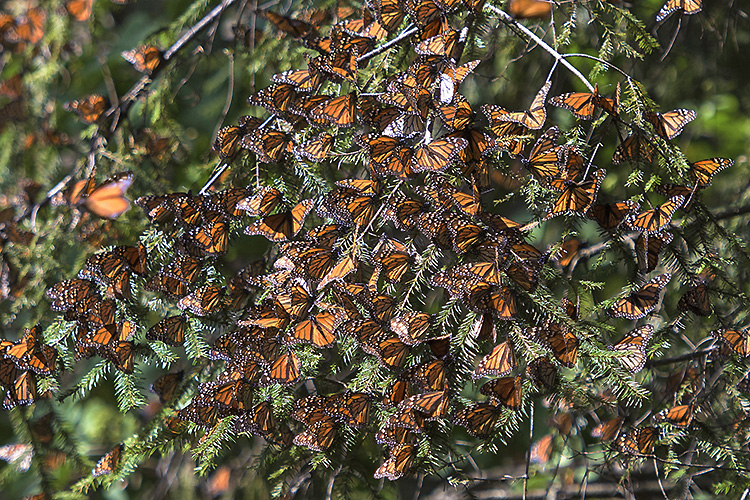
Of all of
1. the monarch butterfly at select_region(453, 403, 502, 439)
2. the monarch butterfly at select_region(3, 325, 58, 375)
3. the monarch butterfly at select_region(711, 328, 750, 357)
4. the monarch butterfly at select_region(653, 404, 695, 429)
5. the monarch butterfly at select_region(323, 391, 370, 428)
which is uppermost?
the monarch butterfly at select_region(3, 325, 58, 375)

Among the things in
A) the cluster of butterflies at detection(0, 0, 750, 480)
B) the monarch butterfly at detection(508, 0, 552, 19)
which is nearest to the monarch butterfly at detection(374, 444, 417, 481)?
the cluster of butterflies at detection(0, 0, 750, 480)

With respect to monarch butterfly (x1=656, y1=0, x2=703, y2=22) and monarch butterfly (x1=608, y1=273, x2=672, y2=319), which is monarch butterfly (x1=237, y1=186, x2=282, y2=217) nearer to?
monarch butterfly (x1=608, y1=273, x2=672, y2=319)

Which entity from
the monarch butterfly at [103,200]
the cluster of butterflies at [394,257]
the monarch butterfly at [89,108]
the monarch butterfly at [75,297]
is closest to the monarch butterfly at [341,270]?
the cluster of butterflies at [394,257]

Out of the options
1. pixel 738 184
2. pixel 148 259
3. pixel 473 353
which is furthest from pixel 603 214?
pixel 738 184

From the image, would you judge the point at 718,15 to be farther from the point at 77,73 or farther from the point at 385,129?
the point at 77,73

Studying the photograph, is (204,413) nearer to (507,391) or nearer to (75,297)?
(75,297)

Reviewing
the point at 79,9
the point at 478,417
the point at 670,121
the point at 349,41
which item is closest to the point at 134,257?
the point at 349,41
